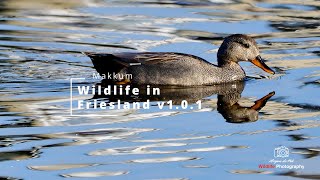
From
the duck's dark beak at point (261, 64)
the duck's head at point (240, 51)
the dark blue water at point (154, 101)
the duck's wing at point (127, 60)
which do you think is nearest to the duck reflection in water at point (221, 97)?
the dark blue water at point (154, 101)

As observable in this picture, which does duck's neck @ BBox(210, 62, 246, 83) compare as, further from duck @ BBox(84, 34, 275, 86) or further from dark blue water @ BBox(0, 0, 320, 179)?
dark blue water @ BBox(0, 0, 320, 179)

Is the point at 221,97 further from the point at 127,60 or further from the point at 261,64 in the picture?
the point at 261,64

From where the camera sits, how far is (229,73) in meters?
12.7

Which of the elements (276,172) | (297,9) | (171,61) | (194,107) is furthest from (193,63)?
(297,9)

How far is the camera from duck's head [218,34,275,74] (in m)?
12.9

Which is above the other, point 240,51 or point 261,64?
point 240,51

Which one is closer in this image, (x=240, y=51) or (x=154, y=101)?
(x=154, y=101)

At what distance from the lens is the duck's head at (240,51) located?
12922mm

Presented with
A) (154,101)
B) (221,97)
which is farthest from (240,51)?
(154,101)

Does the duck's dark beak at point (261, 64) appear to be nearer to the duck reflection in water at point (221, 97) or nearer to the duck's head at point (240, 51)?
the duck's head at point (240, 51)

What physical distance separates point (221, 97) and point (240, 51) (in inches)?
59.4

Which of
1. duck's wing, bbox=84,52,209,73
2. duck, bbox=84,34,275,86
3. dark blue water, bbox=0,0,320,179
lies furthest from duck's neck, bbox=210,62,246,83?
duck's wing, bbox=84,52,209,73

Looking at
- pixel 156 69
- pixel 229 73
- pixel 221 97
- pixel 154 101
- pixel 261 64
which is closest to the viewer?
pixel 154 101

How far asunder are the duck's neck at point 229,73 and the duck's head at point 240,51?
10 centimetres
